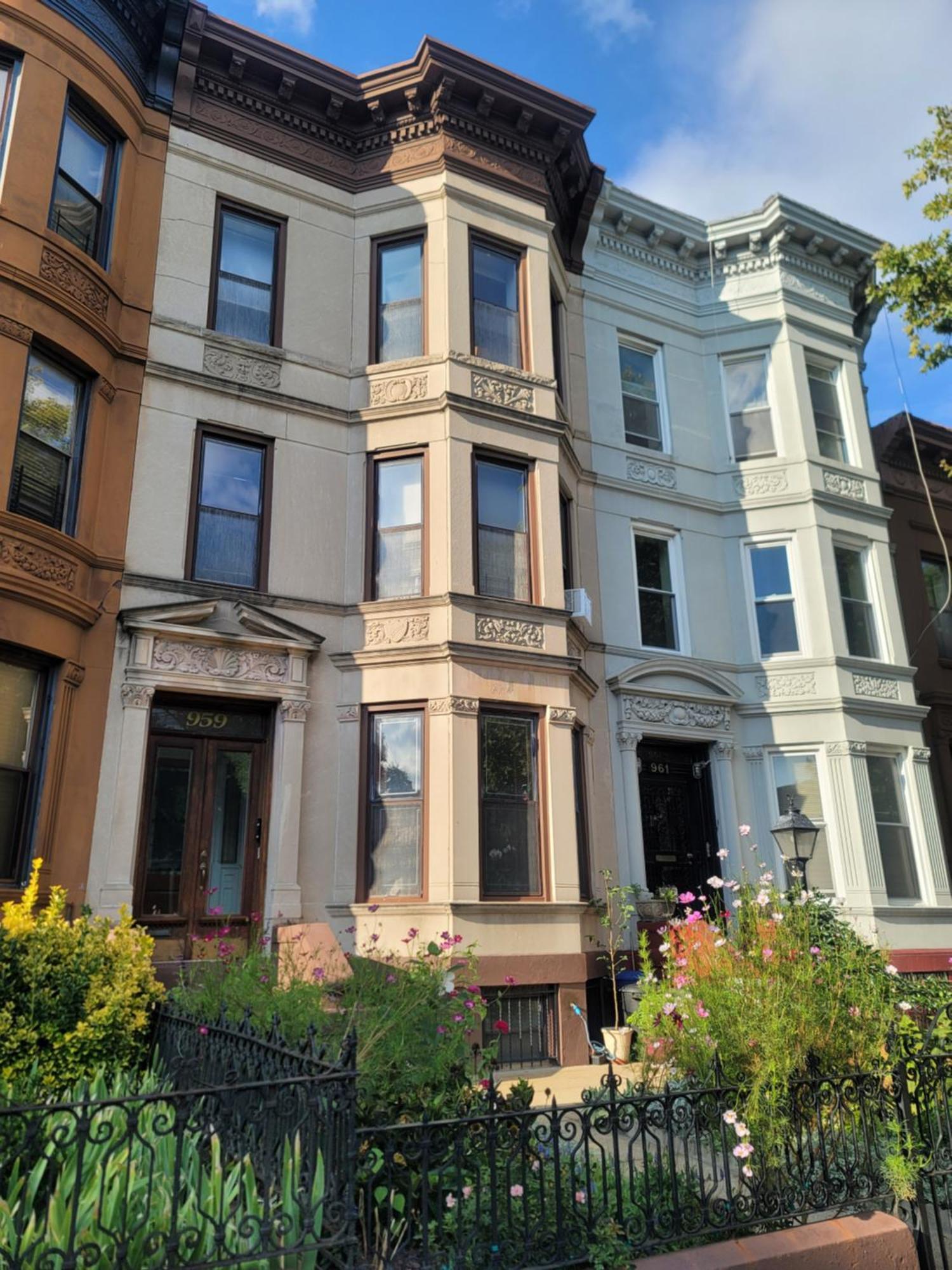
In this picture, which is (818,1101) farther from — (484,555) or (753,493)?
(753,493)

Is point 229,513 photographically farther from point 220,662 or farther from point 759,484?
point 759,484

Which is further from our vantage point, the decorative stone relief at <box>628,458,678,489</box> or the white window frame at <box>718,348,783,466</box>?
the white window frame at <box>718,348,783,466</box>

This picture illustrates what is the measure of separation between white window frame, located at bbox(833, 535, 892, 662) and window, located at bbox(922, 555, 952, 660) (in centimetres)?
231

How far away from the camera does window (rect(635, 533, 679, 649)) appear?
14.4m

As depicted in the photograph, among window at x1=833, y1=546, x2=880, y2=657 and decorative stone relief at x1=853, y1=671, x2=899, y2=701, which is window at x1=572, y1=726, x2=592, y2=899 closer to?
decorative stone relief at x1=853, y1=671, x2=899, y2=701

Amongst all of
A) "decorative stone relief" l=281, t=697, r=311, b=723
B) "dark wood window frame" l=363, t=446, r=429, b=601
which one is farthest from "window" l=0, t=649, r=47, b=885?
"dark wood window frame" l=363, t=446, r=429, b=601

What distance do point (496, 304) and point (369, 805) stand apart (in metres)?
7.25

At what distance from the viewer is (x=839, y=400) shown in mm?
16594

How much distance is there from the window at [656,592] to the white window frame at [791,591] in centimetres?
135

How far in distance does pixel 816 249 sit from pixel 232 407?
11.2 meters

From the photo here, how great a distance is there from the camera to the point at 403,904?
1047cm

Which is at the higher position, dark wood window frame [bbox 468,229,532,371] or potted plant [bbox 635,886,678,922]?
dark wood window frame [bbox 468,229,532,371]

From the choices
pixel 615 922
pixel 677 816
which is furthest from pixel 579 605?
pixel 615 922

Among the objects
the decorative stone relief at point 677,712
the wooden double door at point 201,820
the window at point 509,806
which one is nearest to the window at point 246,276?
the wooden double door at point 201,820
